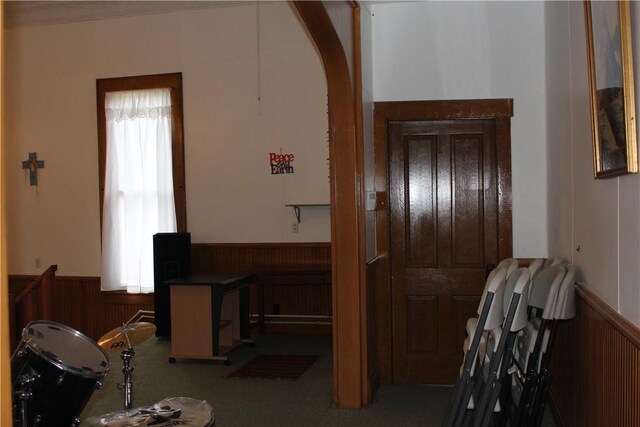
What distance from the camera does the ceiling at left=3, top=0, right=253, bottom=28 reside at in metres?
7.54

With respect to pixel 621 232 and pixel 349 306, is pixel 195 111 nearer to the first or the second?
pixel 349 306

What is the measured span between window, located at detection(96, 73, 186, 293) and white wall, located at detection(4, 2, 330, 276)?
0.52 feet

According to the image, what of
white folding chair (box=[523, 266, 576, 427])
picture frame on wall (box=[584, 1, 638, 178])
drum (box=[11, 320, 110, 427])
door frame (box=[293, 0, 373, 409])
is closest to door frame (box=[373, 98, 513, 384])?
door frame (box=[293, 0, 373, 409])

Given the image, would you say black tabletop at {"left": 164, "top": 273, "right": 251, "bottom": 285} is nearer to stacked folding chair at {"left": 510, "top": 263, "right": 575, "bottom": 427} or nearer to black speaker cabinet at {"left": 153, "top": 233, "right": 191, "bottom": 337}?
black speaker cabinet at {"left": 153, "top": 233, "right": 191, "bottom": 337}

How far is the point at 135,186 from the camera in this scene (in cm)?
785

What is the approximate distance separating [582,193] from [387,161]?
194cm

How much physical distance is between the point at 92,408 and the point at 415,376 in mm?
2499

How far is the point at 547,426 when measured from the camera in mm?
4238

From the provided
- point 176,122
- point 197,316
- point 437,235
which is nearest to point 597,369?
point 437,235

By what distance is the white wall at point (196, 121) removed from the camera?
7.36 metres

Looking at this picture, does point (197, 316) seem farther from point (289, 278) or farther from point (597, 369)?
point (597, 369)

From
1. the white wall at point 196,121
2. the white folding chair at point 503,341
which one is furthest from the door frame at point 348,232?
the white wall at point 196,121

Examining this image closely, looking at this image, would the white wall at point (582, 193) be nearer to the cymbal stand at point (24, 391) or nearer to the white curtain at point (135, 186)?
the cymbal stand at point (24, 391)

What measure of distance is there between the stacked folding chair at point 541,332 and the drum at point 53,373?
7.11ft
